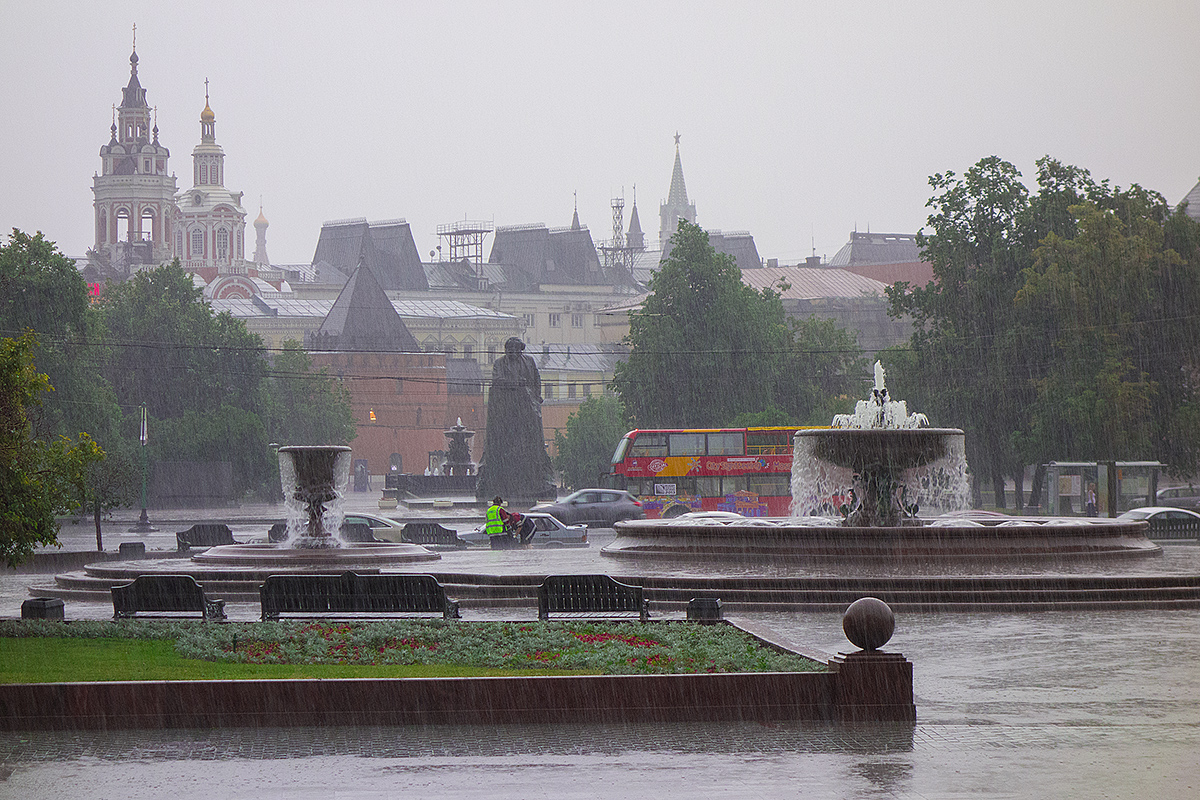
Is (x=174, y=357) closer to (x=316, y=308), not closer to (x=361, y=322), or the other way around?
(x=361, y=322)

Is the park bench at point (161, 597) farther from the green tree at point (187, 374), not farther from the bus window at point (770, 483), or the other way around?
the green tree at point (187, 374)

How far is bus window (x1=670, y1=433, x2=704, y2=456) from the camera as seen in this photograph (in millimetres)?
39719

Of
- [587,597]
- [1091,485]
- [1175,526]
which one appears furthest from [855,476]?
[1091,485]

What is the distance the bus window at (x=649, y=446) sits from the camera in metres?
40.1

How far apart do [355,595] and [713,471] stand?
26872 mm

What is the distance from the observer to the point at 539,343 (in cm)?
12100

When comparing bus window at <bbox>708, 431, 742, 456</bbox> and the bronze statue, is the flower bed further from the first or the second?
the bronze statue

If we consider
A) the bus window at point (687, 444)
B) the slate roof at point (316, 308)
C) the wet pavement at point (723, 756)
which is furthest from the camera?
the slate roof at point (316, 308)

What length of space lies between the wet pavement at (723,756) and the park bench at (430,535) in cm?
1731

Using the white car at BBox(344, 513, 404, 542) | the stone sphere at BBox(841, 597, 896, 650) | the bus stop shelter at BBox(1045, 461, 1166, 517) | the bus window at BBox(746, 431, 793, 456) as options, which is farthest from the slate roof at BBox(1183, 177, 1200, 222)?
the stone sphere at BBox(841, 597, 896, 650)

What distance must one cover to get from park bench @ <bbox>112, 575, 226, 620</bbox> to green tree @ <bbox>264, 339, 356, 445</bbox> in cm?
6006

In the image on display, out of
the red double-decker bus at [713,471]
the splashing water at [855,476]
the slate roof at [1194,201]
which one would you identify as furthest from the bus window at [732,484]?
the slate roof at [1194,201]

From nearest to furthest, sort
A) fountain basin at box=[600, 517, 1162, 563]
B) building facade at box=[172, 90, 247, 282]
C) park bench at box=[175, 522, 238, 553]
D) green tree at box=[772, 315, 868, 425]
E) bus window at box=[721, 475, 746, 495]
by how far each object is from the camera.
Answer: fountain basin at box=[600, 517, 1162, 563], park bench at box=[175, 522, 238, 553], bus window at box=[721, 475, 746, 495], green tree at box=[772, 315, 868, 425], building facade at box=[172, 90, 247, 282]

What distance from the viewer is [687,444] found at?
131ft
